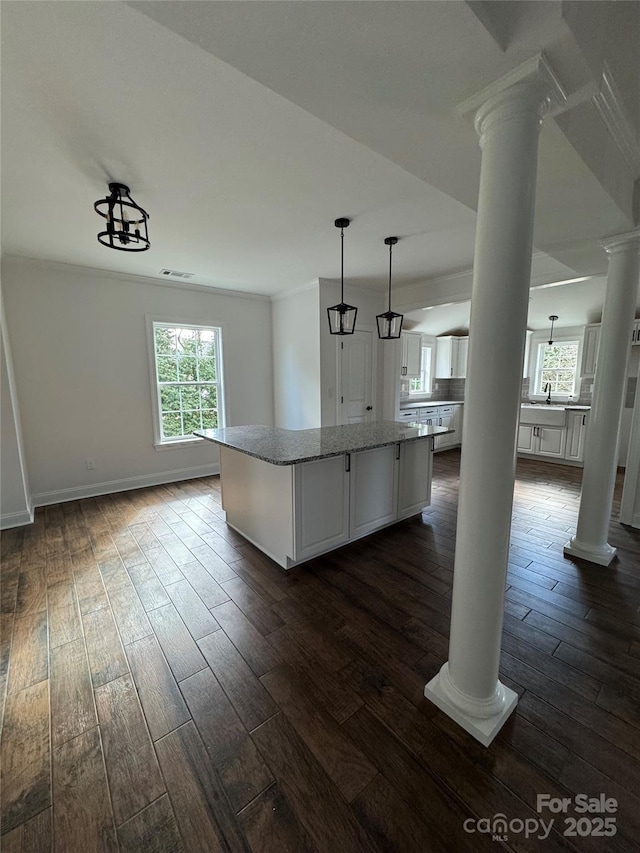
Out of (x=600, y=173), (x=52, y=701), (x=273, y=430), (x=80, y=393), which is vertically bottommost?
(x=52, y=701)

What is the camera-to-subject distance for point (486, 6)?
35.0 inches

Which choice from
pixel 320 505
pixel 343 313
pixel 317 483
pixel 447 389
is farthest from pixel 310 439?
pixel 447 389

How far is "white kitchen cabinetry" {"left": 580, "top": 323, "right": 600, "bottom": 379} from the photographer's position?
5.33 meters

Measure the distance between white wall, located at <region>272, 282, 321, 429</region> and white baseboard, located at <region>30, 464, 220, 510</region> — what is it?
1.43 meters

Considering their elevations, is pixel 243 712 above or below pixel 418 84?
below

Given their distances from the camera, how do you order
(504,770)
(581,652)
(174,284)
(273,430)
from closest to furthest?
(504,770), (581,652), (273,430), (174,284)

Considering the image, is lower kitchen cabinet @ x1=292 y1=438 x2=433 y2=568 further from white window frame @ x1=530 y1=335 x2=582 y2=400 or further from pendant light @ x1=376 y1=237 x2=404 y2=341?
white window frame @ x1=530 y1=335 x2=582 y2=400

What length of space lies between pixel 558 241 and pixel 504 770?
9.98 ft

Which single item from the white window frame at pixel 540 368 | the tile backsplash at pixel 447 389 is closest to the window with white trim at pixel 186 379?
the tile backsplash at pixel 447 389

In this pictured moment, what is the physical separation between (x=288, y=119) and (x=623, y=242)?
235cm

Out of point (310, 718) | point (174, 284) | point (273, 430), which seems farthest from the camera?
point (174, 284)

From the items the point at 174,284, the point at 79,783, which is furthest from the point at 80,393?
the point at 79,783

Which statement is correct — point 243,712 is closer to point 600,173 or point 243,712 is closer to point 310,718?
point 310,718

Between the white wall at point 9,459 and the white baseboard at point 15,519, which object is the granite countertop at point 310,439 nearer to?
the white wall at point 9,459
